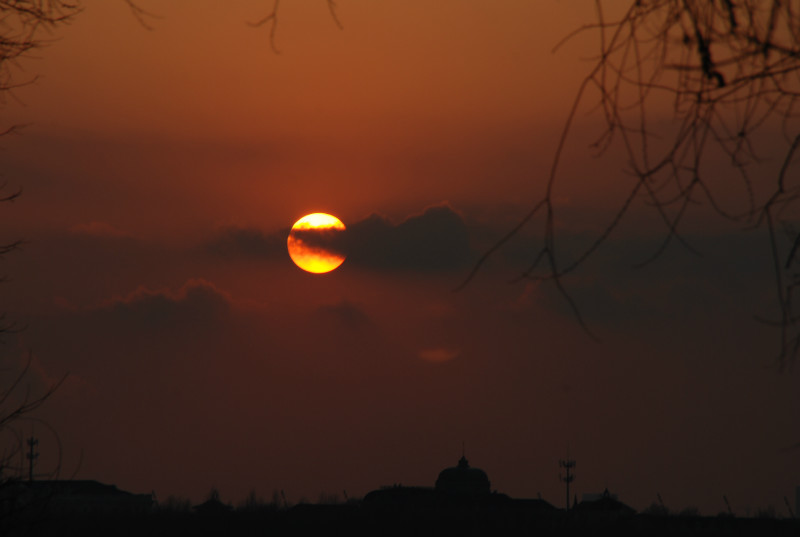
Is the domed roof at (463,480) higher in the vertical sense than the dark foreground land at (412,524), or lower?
higher

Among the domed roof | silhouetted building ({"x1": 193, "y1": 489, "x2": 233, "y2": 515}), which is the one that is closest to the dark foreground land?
silhouetted building ({"x1": 193, "y1": 489, "x2": 233, "y2": 515})

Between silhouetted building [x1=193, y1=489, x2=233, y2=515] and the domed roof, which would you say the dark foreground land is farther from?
the domed roof

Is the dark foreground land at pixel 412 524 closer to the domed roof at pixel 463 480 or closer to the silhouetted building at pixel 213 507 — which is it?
the silhouetted building at pixel 213 507

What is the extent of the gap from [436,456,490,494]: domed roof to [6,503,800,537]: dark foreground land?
32.0m

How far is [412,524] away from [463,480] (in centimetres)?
4167

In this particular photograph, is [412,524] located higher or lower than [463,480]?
lower

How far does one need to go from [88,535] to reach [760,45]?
143ft

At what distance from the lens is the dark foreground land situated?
45.1 m

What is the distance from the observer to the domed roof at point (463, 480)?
282 feet

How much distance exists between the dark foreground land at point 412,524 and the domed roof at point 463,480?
31975 millimetres

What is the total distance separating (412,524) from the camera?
47.5m

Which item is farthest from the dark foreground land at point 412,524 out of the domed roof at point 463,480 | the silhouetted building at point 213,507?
the domed roof at point 463,480

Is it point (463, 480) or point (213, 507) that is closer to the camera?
point (213, 507)

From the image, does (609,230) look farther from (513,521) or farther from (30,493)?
(513,521)
